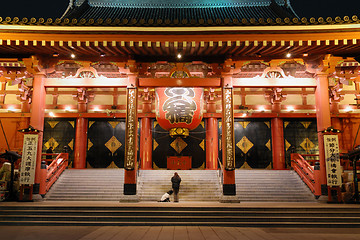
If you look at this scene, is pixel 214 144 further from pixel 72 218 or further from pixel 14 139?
pixel 14 139

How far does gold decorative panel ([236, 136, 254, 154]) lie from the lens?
16344 mm

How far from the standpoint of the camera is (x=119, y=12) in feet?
53.8

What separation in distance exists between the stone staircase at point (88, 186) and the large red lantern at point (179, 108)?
3725mm

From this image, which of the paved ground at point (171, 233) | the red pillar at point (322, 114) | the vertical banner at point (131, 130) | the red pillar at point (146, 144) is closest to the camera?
the paved ground at point (171, 233)

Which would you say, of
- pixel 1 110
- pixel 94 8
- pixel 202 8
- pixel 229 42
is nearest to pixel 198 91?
pixel 229 42

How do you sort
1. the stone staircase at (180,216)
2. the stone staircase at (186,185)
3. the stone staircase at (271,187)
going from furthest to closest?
the stone staircase at (186,185), the stone staircase at (271,187), the stone staircase at (180,216)

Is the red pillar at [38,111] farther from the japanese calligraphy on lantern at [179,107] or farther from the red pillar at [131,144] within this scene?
the japanese calligraphy on lantern at [179,107]

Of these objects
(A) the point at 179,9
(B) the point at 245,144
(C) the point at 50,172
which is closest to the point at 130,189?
(C) the point at 50,172

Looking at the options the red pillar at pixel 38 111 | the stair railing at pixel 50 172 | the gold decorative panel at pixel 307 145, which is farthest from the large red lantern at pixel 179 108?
the gold decorative panel at pixel 307 145

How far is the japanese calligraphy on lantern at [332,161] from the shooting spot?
934 cm

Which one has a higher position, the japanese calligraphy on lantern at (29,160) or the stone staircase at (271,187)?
the japanese calligraphy on lantern at (29,160)

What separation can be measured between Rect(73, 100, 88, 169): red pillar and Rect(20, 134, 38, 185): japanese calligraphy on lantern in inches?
253

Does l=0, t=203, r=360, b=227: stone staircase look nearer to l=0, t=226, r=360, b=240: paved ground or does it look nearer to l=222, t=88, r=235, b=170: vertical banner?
l=0, t=226, r=360, b=240: paved ground

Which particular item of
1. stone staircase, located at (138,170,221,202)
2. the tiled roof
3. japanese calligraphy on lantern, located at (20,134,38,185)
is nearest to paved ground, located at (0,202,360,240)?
japanese calligraphy on lantern, located at (20,134,38,185)
